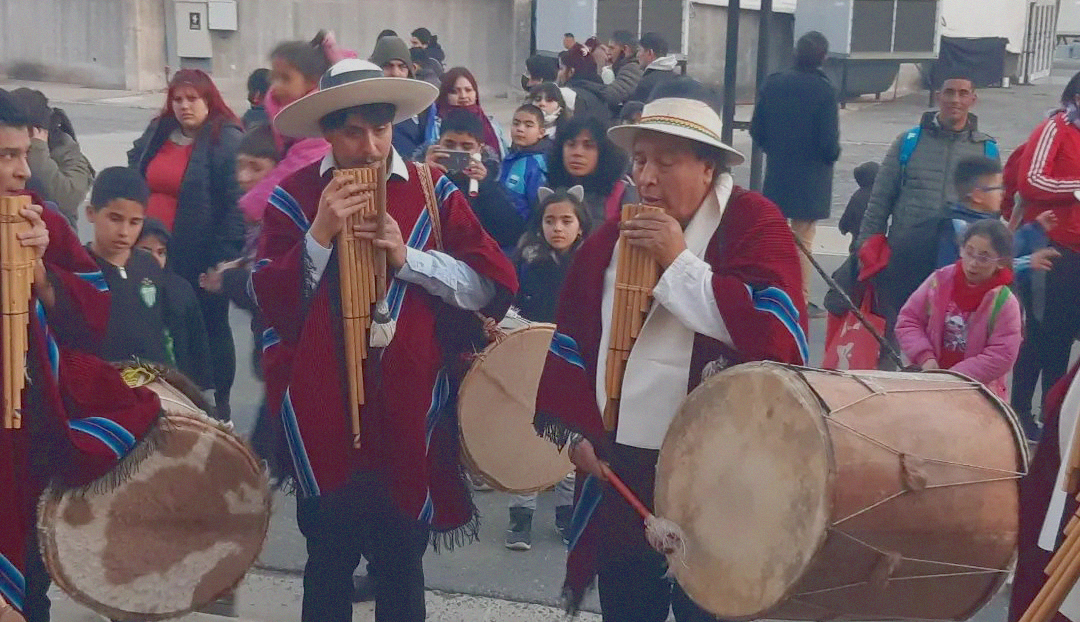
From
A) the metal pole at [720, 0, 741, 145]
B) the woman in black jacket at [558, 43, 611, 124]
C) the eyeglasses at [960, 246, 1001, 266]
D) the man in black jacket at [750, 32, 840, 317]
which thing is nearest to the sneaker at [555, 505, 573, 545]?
the eyeglasses at [960, 246, 1001, 266]

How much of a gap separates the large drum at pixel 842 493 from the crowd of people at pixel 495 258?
0.20 m

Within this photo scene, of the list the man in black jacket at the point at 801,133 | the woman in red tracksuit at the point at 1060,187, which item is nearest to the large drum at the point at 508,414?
the woman in red tracksuit at the point at 1060,187

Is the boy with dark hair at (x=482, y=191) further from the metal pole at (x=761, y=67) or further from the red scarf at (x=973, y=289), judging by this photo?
the metal pole at (x=761, y=67)

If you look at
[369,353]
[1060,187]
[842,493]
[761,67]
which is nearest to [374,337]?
[369,353]

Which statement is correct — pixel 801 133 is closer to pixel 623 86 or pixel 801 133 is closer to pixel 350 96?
pixel 623 86

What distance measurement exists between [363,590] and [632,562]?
1.57 meters

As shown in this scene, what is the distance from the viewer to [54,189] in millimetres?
6371

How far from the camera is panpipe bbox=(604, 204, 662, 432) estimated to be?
3229 mm

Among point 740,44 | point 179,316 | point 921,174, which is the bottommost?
point 179,316

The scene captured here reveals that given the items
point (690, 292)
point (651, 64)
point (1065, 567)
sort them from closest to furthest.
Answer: point (1065, 567), point (690, 292), point (651, 64)

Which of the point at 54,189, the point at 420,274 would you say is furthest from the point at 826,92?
the point at 420,274

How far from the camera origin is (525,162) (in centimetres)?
630

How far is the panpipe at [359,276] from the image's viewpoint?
11.3ft

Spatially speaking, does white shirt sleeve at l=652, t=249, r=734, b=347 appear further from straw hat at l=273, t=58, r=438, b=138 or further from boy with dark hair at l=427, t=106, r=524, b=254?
boy with dark hair at l=427, t=106, r=524, b=254
